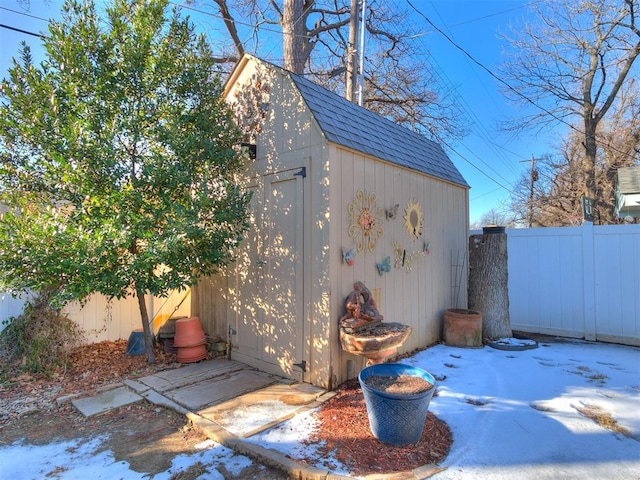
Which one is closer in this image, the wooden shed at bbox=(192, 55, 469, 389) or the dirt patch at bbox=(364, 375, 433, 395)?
the dirt patch at bbox=(364, 375, 433, 395)

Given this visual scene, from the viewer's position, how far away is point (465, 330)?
193 inches

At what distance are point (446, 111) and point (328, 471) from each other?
39.2ft

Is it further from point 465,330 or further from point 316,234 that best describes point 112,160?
point 465,330

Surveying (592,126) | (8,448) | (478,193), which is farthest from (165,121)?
(478,193)

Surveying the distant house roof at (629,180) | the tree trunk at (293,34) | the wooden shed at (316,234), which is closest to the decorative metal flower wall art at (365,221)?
the wooden shed at (316,234)

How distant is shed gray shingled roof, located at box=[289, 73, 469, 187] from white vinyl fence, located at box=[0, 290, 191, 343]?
3333 millimetres

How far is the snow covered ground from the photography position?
217cm

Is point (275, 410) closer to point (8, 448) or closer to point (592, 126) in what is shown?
point (8, 448)

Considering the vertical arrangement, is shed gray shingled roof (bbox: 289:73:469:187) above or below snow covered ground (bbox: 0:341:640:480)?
above

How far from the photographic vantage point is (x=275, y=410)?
9.77 feet

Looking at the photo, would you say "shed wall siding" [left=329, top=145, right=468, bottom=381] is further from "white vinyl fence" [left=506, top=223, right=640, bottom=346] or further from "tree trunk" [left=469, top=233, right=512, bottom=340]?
"white vinyl fence" [left=506, top=223, right=640, bottom=346]

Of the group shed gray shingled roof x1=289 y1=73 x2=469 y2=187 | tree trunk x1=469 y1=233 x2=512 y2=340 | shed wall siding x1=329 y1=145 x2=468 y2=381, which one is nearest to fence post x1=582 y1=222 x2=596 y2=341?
tree trunk x1=469 y1=233 x2=512 y2=340

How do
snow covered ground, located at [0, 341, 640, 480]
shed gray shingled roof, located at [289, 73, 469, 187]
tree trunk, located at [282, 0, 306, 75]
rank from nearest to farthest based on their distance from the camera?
1. snow covered ground, located at [0, 341, 640, 480]
2. shed gray shingled roof, located at [289, 73, 469, 187]
3. tree trunk, located at [282, 0, 306, 75]

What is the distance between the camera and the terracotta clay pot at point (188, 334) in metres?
4.33
